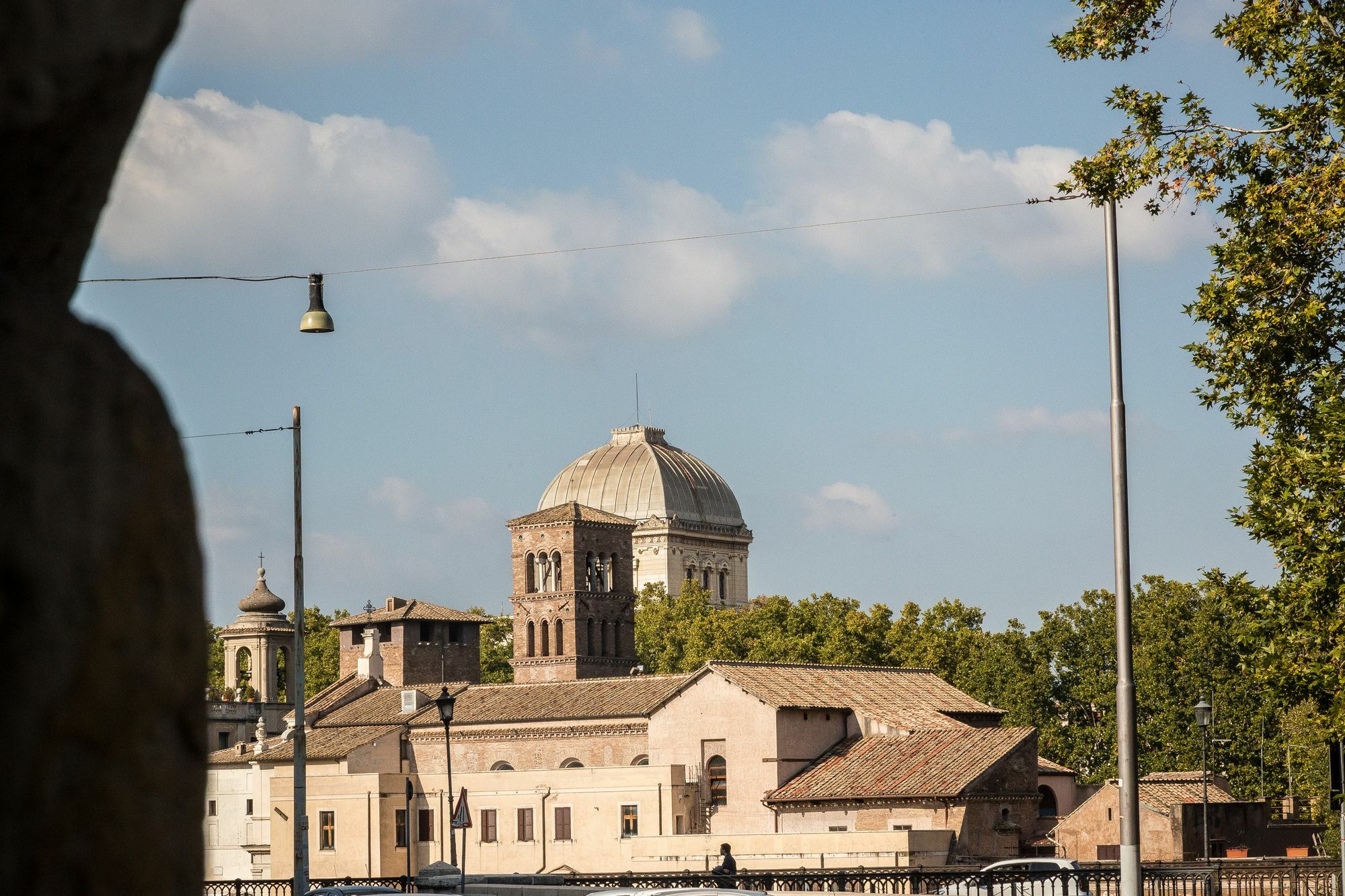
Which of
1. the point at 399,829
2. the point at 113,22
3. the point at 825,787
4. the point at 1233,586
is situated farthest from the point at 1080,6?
the point at 399,829

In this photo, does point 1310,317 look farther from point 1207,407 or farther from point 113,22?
point 113,22

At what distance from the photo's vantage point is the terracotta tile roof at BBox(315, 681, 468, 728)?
78062 mm

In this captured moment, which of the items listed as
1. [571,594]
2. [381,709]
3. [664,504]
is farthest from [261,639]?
[664,504]

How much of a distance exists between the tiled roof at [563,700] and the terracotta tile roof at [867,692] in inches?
178

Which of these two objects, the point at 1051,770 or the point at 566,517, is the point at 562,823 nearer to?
the point at 1051,770

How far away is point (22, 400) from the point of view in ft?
7.45

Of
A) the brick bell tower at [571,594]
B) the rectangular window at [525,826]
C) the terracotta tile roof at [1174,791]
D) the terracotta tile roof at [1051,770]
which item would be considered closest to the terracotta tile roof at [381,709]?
the rectangular window at [525,826]

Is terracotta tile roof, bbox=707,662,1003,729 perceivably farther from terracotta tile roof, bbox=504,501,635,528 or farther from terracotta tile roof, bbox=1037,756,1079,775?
terracotta tile roof, bbox=504,501,635,528

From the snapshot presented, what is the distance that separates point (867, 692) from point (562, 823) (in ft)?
42.9

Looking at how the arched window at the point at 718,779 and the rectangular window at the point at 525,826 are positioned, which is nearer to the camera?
the arched window at the point at 718,779

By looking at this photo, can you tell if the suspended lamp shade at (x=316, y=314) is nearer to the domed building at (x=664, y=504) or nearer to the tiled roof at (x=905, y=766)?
the tiled roof at (x=905, y=766)

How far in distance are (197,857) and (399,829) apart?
70639 millimetres

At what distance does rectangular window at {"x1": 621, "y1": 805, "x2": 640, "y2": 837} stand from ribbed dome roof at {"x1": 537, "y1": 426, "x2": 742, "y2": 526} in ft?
360

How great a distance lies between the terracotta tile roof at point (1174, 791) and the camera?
187 feet
